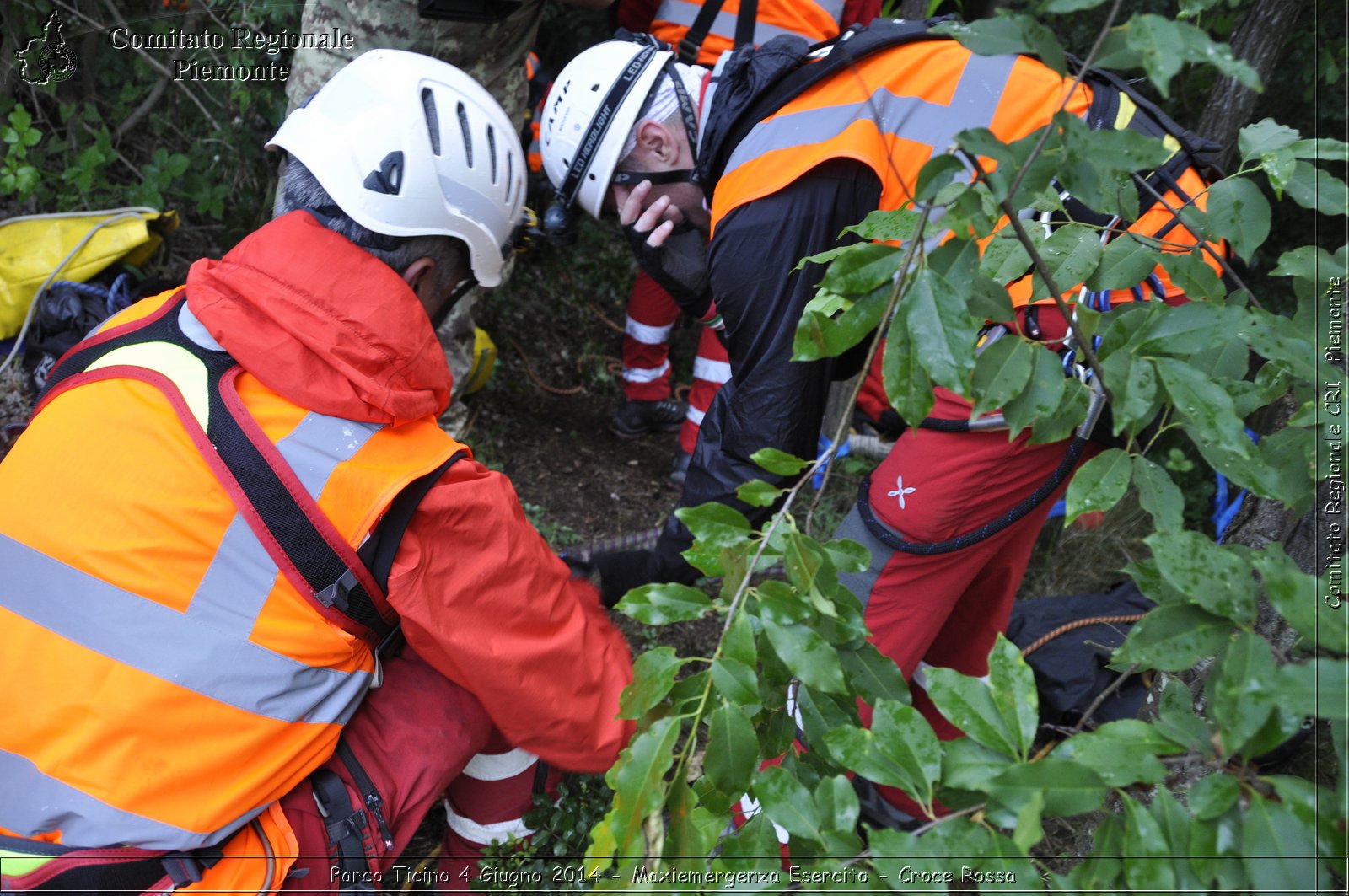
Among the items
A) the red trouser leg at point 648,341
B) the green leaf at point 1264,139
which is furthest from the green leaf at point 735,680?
the red trouser leg at point 648,341

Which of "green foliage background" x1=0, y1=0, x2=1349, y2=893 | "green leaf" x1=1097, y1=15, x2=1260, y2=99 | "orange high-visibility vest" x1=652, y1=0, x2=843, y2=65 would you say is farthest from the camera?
"orange high-visibility vest" x1=652, y1=0, x2=843, y2=65

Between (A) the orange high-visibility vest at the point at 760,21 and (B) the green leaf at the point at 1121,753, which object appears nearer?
(B) the green leaf at the point at 1121,753

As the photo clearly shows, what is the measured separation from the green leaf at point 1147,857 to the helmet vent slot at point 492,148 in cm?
190

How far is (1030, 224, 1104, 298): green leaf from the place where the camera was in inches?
47.1

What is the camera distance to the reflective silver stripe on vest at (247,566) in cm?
156

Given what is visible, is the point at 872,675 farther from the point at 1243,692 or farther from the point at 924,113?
the point at 924,113

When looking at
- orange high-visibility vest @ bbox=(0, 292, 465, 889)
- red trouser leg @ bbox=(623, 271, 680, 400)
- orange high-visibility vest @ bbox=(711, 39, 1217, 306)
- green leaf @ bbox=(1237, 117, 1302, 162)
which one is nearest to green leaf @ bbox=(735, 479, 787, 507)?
green leaf @ bbox=(1237, 117, 1302, 162)

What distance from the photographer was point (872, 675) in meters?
1.08

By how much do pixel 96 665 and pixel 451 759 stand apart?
793 millimetres

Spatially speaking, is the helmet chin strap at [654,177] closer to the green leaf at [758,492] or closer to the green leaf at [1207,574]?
the green leaf at [758,492]

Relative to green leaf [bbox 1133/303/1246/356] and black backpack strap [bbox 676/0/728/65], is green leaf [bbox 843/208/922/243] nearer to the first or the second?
green leaf [bbox 1133/303/1246/356]

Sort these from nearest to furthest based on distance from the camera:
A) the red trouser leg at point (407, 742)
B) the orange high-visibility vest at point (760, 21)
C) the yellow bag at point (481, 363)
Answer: the red trouser leg at point (407, 742)
the orange high-visibility vest at point (760, 21)
the yellow bag at point (481, 363)

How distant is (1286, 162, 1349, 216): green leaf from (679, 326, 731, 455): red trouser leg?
3016 mm

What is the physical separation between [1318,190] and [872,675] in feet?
2.44
